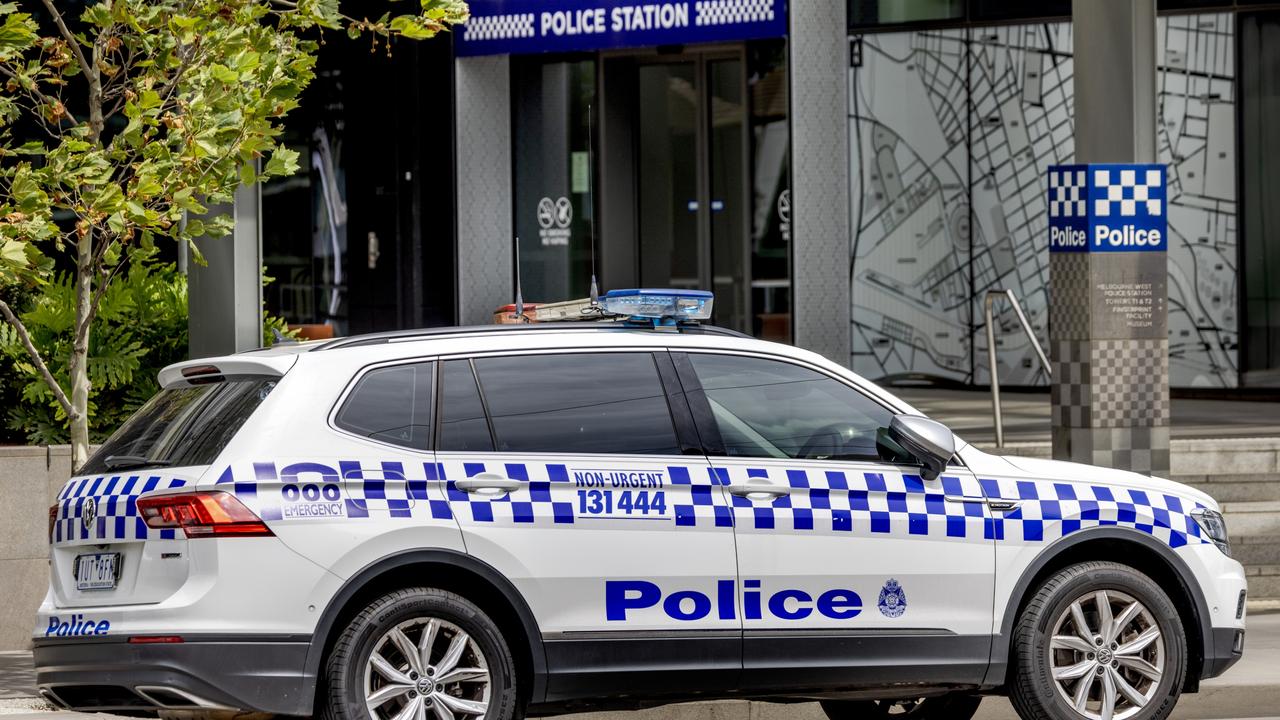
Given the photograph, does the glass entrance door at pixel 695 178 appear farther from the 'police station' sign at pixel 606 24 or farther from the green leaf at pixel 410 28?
the green leaf at pixel 410 28

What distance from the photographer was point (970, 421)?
15.8 meters

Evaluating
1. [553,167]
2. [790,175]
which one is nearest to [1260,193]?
[790,175]

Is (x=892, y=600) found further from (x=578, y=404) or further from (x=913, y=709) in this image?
(x=913, y=709)

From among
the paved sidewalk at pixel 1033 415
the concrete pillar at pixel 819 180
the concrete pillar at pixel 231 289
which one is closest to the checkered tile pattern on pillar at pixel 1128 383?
the paved sidewalk at pixel 1033 415

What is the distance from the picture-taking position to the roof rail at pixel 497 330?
6891 millimetres

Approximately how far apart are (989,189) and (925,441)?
1292 cm

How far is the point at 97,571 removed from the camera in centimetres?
657

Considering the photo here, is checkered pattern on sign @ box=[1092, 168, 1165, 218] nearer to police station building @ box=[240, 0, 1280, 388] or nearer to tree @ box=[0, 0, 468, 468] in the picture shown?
tree @ box=[0, 0, 468, 468]

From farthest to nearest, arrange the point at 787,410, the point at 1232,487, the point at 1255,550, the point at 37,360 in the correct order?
the point at 1232,487
the point at 1255,550
the point at 37,360
the point at 787,410

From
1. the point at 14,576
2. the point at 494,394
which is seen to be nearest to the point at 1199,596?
the point at 494,394

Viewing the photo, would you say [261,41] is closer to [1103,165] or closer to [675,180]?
[1103,165]

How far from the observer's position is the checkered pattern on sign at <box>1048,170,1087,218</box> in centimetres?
1098

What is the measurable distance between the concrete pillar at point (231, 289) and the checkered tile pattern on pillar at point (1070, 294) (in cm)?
461

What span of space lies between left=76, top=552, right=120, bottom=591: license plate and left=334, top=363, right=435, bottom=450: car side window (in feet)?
3.01
